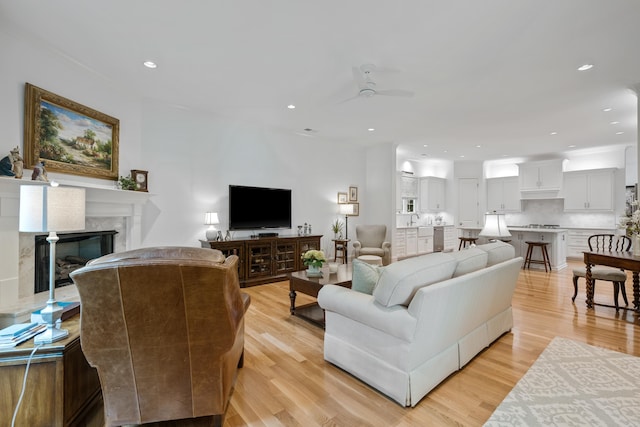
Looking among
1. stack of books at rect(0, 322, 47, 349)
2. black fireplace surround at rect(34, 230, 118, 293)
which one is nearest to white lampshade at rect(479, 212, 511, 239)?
stack of books at rect(0, 322, 47, 349)

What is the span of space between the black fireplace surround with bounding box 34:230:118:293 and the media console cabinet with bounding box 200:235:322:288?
51.5 inches

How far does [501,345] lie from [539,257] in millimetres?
4836

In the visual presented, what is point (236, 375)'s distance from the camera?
2252 millimetres

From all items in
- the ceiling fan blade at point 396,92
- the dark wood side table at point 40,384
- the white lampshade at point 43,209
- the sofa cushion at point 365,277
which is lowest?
the dark wood side table at point 40,384

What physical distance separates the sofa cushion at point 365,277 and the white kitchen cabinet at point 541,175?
26.6 ft

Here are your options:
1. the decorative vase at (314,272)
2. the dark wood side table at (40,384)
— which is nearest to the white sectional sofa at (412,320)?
the decorative vase at (314,272)

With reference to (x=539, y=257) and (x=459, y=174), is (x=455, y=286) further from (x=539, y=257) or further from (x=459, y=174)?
(x=459, y=174)

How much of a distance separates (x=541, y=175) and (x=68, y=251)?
33.5ft

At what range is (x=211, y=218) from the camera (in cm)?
470

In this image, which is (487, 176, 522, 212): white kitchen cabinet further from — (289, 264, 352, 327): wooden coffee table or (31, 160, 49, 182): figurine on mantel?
(31, 160, 49, 182): figurine on mantel

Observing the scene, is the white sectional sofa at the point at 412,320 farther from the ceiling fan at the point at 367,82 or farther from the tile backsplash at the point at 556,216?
the tile backsplash at the point at 556,216

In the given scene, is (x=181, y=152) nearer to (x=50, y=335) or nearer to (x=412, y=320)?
(x=50, y=335)

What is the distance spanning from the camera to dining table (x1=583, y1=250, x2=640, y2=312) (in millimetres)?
3236

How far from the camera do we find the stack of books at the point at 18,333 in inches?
57.9
